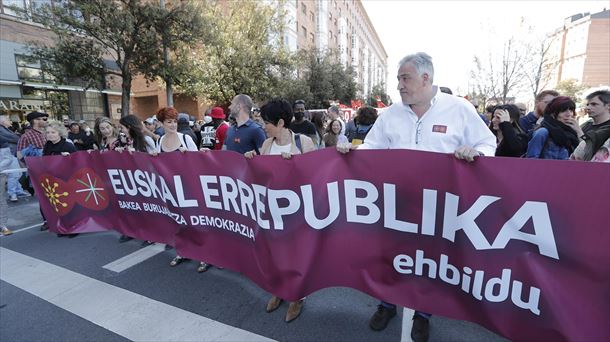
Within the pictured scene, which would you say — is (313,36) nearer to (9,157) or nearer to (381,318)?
(9,157)

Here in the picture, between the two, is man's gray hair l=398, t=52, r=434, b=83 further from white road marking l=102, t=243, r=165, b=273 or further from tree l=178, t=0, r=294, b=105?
tree l=178, t=0, r=294, b=105

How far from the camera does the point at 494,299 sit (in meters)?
1.86

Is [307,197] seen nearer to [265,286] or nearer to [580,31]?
[265,286]

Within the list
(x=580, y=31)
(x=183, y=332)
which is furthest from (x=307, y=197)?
(x=580, y=31)

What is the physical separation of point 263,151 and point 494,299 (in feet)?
7.28

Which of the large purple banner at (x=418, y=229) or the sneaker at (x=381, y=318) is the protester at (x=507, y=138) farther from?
the sneaker at (x=381, y=318)

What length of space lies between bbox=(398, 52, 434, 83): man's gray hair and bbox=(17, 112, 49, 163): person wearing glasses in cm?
689

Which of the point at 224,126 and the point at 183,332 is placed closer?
the point at 183,332

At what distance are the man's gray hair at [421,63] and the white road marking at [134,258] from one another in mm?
3795

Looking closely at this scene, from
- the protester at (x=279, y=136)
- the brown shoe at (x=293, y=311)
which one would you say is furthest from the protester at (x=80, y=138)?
the brown shoe at (x=293, y=311)

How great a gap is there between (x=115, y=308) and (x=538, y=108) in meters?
5.80

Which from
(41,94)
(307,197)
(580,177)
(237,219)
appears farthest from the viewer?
(41,94)

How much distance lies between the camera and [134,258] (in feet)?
13.5

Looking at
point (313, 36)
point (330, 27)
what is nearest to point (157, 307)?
point (313, 36)
